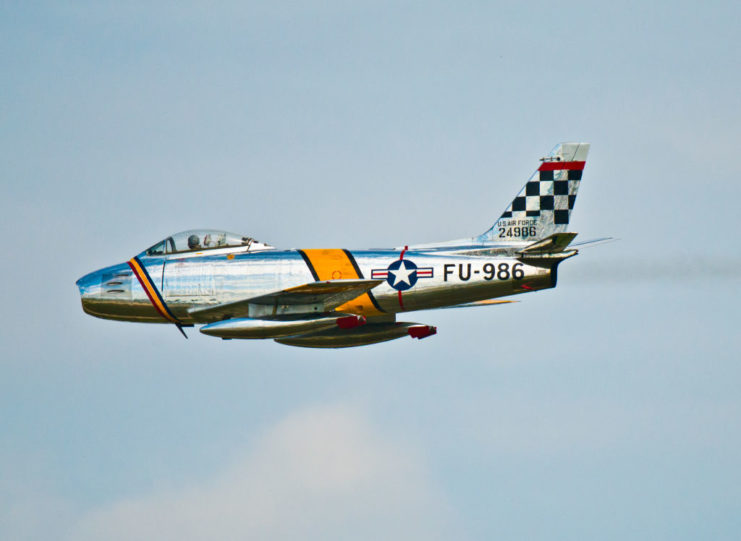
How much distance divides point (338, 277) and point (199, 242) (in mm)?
4482

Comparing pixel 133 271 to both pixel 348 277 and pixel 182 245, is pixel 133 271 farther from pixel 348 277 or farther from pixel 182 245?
pixel 348 277

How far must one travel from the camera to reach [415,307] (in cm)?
4647

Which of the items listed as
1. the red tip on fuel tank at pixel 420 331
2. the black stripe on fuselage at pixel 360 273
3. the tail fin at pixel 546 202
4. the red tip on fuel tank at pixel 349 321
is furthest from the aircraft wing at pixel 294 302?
the tail fin at pixel 546 202

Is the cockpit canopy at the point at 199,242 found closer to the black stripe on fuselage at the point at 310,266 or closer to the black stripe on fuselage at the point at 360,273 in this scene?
the black stripe on fuselage at the point at 310,266

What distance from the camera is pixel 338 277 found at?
152 ft

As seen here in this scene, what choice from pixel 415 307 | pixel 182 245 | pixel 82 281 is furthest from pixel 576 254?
pixel 82 281

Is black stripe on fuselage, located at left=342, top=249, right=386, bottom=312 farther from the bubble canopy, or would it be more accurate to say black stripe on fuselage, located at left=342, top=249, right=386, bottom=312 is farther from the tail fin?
the tail fin

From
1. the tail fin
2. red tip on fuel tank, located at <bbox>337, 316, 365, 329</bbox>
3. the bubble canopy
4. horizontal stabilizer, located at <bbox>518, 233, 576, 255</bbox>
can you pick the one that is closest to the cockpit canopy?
the bubble canopy

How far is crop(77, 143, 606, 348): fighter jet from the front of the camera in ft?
149

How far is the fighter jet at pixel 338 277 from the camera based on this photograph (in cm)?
4528

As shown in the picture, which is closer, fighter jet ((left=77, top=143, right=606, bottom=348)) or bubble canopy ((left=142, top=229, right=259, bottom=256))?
fighter jet ((left=77, top=143, right=606, bottom=348))

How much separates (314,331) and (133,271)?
607 centimetres

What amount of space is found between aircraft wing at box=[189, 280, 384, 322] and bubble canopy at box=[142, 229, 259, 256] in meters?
2.08

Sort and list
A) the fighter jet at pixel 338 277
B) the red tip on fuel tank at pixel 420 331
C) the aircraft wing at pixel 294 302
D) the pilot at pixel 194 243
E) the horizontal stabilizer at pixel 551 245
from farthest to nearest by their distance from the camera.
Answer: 1. the red tip on fuel tank at pixel 420 331
2. the pilot at pixel 194 243
3. the fighter jet at pixel 338 277
4. the aircraft wing at pixel 294 302
5. the horizontal stabilizer at pixel 551 245
